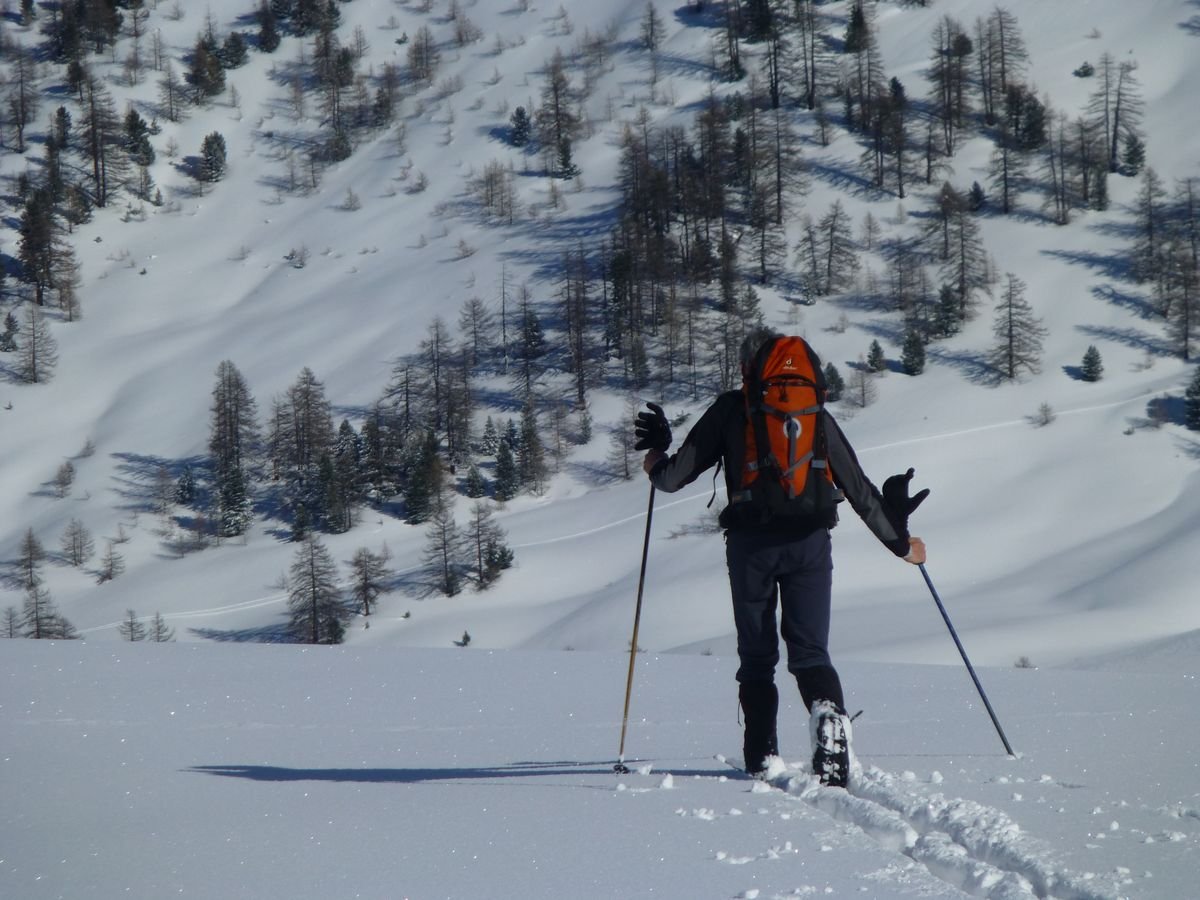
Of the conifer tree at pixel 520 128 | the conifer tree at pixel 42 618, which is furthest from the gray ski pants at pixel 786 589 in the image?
the conifer tree at pixel 520 128

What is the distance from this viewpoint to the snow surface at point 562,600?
10.2 feet

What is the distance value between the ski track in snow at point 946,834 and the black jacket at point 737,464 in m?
0.86

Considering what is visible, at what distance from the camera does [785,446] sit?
13.1ft

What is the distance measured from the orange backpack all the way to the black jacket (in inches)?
2.1

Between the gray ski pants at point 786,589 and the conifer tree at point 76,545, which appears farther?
the conifer tree at point 76,545

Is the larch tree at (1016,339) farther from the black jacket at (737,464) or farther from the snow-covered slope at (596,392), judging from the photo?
the black jacket at (737,464)

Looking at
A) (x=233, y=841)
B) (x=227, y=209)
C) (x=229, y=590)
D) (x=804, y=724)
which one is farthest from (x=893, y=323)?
(x=233, y=841)

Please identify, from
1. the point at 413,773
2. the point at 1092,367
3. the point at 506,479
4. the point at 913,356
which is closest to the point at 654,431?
the point at 413,773

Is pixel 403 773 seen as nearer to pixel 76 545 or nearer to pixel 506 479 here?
pixel 506 479

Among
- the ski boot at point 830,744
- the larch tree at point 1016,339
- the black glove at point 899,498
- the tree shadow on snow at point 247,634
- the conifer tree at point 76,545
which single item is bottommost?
the conifer tree at point 76,545

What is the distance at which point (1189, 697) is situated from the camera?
19.4 feet

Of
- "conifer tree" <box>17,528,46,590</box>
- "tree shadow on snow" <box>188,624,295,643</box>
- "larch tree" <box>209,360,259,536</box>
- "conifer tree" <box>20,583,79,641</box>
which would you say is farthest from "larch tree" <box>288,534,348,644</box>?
"conifer tree" <box>17,528,46,590</box>

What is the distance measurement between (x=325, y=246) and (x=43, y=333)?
47.7ft

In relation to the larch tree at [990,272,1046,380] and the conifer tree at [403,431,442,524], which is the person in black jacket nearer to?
the conifer tree at [403,431,442,524]
